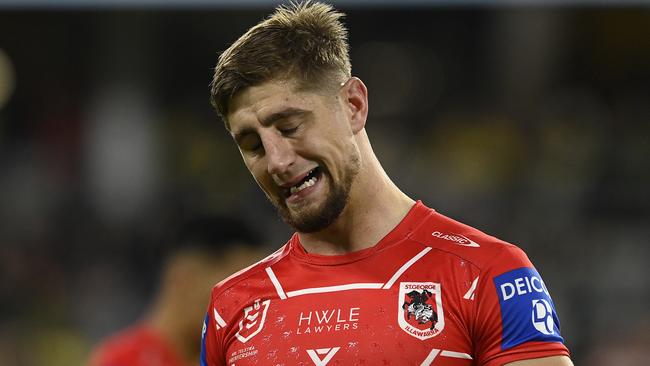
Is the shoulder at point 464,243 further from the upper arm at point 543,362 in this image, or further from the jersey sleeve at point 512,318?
the upper arm at point 543,362

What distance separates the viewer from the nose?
2727 millimetres

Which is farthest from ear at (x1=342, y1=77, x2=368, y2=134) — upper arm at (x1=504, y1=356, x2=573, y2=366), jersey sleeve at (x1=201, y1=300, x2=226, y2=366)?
upper arm at (x1=504, y1=356, x2=573, y2=366)

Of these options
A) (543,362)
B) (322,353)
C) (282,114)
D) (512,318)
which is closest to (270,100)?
(282,114)

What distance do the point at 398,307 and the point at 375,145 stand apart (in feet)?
27.3

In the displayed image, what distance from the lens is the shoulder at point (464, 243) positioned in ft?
8.76

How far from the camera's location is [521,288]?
259 centimetres

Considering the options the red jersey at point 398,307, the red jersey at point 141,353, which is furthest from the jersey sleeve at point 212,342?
the red jersey at point 141,353

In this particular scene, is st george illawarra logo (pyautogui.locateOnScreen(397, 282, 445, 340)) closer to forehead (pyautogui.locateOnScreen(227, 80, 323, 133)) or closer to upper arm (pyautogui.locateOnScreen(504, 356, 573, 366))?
upper arm (pyautogui.locateOnScreen(504, 356, 573, 366))

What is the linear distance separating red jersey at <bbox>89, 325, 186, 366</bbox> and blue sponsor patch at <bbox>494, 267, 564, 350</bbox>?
9.90 ft

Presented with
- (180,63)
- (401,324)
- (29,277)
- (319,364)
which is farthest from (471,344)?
(180,63)

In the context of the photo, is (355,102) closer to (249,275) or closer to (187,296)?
(249,275)

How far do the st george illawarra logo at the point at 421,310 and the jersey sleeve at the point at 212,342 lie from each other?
1.91 feet

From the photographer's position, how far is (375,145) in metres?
11.0

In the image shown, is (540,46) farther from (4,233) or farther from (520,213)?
(4,233)
